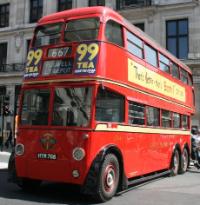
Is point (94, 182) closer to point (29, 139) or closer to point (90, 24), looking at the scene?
point (29, 139)

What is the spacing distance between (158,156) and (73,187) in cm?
313

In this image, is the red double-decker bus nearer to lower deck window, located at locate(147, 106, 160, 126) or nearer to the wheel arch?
the wheel arch

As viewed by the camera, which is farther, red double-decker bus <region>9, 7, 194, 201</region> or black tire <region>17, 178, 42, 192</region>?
black tire <region>17, 178, 42, 192</region>

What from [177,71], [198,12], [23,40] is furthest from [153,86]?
[23,40]

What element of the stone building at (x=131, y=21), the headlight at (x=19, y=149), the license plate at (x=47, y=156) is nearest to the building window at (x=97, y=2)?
the stone building at (x=131, y=21)

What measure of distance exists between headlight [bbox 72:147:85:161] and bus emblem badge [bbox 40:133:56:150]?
0.58m

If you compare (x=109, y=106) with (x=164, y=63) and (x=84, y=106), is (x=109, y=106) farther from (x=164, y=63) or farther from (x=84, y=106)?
(x=164, y=63)

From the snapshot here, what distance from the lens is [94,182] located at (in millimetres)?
8500

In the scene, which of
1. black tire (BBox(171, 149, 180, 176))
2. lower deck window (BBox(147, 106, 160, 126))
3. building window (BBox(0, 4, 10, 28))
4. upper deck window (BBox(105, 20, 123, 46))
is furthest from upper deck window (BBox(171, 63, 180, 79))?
building window (BBox(0, 4, 10, 28))

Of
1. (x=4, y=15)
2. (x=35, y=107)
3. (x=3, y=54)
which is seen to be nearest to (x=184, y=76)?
(x=35, y=107)

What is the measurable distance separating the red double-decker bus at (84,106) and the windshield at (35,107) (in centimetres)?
2

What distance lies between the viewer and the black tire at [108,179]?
8674 millimetres

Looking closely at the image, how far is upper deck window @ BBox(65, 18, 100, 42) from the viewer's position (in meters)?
9.47

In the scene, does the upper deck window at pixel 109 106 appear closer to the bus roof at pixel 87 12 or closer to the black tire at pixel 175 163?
the bus roof at pixel 87 12
